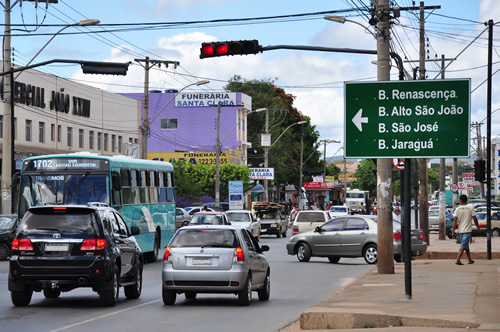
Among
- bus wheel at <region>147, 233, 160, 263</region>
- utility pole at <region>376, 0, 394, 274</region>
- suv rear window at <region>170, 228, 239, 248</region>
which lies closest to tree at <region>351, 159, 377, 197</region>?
bus wheel at <region>147, 233, 160, 263</region>

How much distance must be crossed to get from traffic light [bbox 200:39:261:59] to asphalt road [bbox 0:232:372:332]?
17.8 ft

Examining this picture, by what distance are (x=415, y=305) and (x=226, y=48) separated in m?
8.61

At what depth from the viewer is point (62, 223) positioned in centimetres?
1638

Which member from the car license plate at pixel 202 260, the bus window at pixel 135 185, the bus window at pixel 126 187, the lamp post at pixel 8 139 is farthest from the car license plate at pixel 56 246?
the lamp post at pixel 8 139

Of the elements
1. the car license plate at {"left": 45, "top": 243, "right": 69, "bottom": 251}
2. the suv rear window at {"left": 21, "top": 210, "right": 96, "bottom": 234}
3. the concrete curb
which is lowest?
the concrete curb

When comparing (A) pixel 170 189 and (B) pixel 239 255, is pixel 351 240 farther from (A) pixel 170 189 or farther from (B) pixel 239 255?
(B) pixel 239 255

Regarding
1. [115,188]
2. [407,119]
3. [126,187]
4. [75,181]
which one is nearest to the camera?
[407,119]

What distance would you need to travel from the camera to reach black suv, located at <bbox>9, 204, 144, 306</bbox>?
16.2 meters

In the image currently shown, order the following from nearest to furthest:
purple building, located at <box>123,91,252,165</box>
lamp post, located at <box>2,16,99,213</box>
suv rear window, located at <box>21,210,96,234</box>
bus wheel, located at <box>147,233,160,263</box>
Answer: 1. suv rear window, located at <box>21,210,96,234</box>
2. bus wheel, located at <box>147,233,160,263</box>
3. lamp post, located at <box>2,16,99,213</box>
4. purple building, located at <box>123,91,252,165</box>

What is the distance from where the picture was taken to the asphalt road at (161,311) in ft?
45.3

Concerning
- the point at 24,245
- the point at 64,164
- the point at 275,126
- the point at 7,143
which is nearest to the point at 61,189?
the point at 64,164

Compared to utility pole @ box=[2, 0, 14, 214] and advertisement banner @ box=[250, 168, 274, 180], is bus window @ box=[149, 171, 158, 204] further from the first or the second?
advertisement banner @ box=[250, 168, 274, 180]

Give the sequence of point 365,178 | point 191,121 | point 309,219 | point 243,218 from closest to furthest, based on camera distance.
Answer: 1. point 309,219
2. point 243,218
3. point 191,121
4. point 365,178

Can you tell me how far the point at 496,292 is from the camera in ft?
55.8
